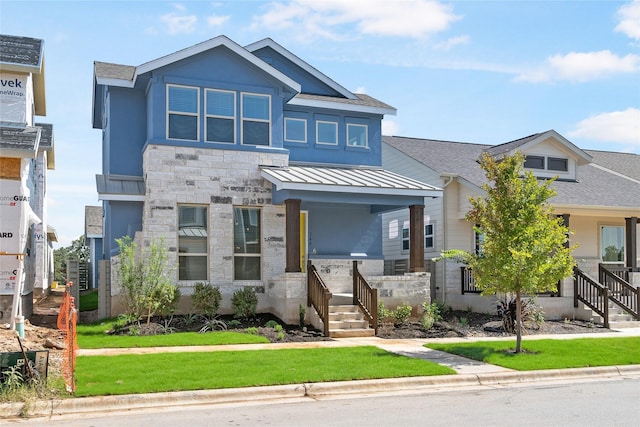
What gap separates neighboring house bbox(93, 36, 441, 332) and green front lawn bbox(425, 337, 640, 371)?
14.3 ft

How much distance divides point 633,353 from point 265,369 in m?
8.19

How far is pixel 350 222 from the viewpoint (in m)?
22.0

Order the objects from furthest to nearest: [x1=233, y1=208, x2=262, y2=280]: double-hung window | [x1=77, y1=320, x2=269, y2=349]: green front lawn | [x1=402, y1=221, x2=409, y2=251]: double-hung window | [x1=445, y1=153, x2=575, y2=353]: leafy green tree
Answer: [x1=402, y1=221, x2=409, y2=251]: double-hung window < [x1=233, y1=208, x2=262, y2=280]: double-hung window < [x1=77, y1=320, x2=269, y2=349]: green front lawn < [x1=445, y1=153, x2=575, y2=353]: leafy green tree

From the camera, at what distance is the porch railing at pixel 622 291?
20.0 metres

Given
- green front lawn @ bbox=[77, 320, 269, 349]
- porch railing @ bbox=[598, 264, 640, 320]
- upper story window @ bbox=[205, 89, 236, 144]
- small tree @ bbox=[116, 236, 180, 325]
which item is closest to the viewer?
green front lawn @ bbox=[77, 320, 269, 349]

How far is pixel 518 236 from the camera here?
13398mm

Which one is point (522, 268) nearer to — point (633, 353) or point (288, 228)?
point (633, 353)

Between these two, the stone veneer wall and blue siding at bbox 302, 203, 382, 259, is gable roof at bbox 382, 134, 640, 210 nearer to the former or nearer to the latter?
blue siding at bbox 302, 203, 382, 259

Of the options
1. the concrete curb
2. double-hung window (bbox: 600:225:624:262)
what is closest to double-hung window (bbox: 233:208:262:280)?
the concrete curb

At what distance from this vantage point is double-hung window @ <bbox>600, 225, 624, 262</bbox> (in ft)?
83.5

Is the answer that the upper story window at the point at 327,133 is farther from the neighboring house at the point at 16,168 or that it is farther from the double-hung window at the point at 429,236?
the neighboring house at the point at 16,168

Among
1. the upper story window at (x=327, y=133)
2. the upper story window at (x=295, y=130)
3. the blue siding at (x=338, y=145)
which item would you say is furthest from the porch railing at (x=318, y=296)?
the upper story window at (x=327, y=133)

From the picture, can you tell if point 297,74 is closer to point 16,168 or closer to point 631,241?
point 16,168

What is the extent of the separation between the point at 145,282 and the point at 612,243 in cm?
1873
